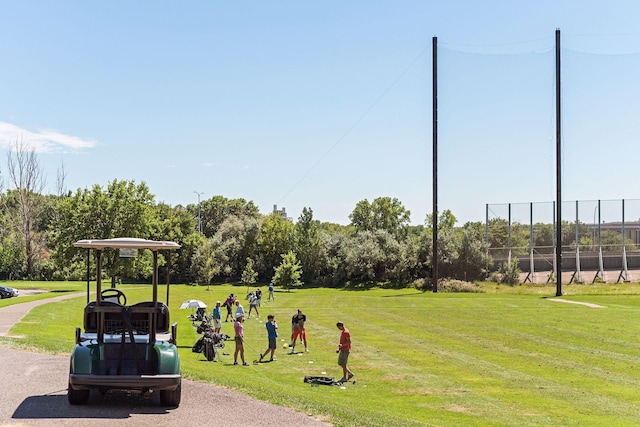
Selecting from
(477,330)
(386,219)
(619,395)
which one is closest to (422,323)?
(477,330)

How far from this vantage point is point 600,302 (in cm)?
4641

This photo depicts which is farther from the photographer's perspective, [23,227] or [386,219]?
[386,219]

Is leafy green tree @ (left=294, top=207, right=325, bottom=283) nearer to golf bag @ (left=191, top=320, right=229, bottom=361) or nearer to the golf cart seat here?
golf bag @ (left=191, top=320, right=229, bottom=361)

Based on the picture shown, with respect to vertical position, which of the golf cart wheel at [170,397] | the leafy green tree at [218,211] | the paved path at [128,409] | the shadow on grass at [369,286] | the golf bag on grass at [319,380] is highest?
the leafy green tree at [218,211]

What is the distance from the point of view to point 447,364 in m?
22.5

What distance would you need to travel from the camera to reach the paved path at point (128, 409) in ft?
39.4

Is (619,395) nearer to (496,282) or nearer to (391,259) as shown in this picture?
(496,282)

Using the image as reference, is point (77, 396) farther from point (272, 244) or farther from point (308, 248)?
point (272, 244)

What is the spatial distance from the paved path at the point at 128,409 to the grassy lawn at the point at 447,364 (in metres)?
0.76

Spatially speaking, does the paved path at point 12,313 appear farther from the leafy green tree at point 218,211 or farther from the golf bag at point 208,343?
the leafy green tree at point 218,211

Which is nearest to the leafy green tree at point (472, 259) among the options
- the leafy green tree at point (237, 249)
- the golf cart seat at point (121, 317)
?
the leafy green tree at point (237, 249)

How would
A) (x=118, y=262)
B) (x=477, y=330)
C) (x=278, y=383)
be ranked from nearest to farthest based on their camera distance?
1. (x=278, y=383)
2. (x=477, y=330)
3. (x=118, y=262)

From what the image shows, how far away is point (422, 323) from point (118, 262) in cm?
3568

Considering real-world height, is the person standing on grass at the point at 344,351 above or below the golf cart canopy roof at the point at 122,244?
below
